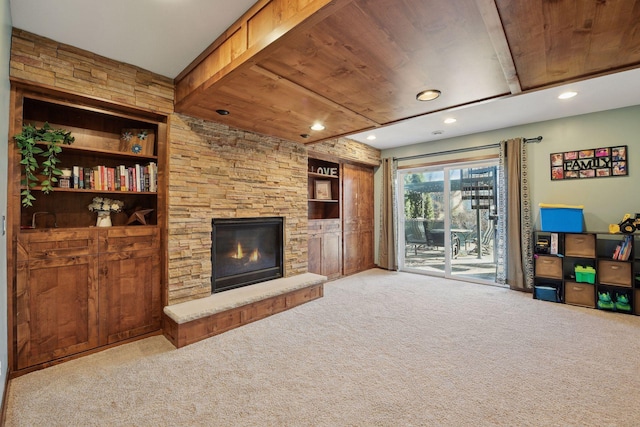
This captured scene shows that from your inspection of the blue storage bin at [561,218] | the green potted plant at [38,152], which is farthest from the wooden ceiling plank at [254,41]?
the blue storage bin at [561,218]

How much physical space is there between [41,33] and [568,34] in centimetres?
348

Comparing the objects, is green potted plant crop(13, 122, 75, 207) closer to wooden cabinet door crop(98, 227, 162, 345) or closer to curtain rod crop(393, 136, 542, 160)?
wooden cabinet door crop(98, 227, 162, 345)

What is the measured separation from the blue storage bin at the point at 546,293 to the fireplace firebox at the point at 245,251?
11.5ft

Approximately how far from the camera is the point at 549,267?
3.70 meters

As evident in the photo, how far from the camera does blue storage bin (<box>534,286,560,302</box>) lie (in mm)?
3616

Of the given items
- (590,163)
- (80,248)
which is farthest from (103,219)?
(590,163)

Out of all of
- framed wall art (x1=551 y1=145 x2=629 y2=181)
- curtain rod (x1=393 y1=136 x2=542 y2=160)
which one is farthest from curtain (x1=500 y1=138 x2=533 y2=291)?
framed wall art (x1=551 y1=145 x2=629 y2=181)

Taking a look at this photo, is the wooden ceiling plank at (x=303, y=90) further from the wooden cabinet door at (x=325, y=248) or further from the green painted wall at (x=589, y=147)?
the green painted wall at (x=589, y=147)

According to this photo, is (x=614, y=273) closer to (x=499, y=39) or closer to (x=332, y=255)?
(x=499, y=39)

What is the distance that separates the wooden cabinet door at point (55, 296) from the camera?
203 cm

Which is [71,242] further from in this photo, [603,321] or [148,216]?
[603,321]

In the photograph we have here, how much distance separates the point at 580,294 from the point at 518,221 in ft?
3.76

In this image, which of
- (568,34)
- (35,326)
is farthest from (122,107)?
(568,34)

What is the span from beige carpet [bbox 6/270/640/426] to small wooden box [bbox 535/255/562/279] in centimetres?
66
